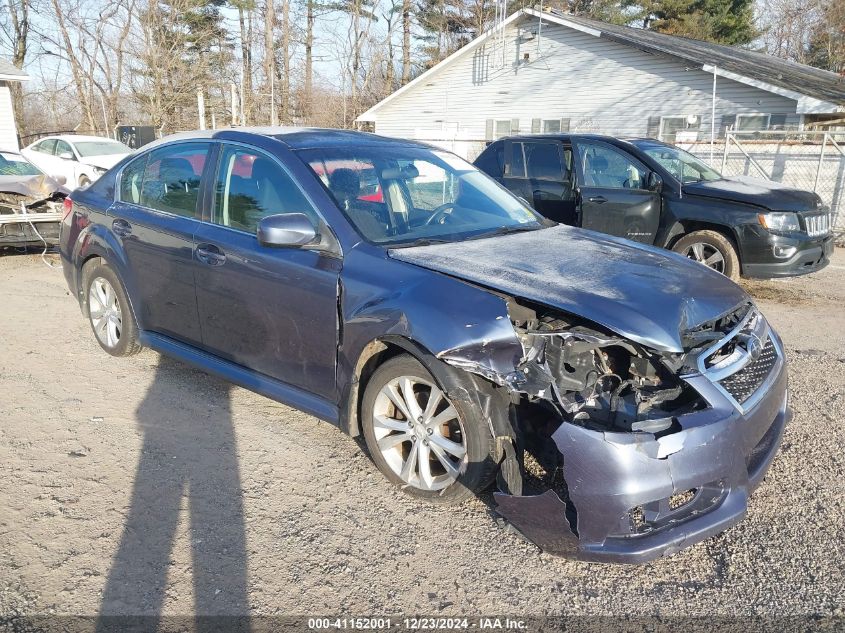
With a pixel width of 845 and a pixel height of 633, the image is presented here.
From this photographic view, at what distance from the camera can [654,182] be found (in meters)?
7.73

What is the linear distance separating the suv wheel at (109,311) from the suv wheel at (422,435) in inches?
97.2

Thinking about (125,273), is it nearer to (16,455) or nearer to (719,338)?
(16,455)

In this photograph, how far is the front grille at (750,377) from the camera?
2.78 meters

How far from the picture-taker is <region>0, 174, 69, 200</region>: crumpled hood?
364 inches

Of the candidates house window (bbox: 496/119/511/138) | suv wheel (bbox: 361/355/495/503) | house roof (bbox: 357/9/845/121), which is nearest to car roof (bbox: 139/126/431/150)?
suv wheel (bbox: 361/355/495/503)

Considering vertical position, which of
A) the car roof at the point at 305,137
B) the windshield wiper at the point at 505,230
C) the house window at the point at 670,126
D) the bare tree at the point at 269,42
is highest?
the bare tree at the point at 269,42

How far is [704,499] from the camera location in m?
2.68

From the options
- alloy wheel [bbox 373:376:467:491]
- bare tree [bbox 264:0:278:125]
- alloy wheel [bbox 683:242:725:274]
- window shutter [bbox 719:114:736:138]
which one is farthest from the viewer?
bare tree [bbox 264:0:278:125]

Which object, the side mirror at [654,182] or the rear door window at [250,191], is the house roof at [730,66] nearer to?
the side mirror at [654,182]

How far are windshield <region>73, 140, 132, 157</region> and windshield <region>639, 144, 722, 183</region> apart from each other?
541 inches

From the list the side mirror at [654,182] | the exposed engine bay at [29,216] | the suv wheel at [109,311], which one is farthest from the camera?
the exposed engine bay at [29,216]

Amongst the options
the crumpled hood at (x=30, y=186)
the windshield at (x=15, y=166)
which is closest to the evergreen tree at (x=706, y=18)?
the windshield at (x=15, y=166)

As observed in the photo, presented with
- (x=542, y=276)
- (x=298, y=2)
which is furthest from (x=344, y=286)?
(x=298, y=2)

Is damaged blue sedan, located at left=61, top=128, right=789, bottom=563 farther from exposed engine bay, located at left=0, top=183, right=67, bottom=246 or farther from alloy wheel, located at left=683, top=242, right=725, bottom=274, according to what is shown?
exposed engine bay, located at left=0, top=183, right=67, bottom=246
